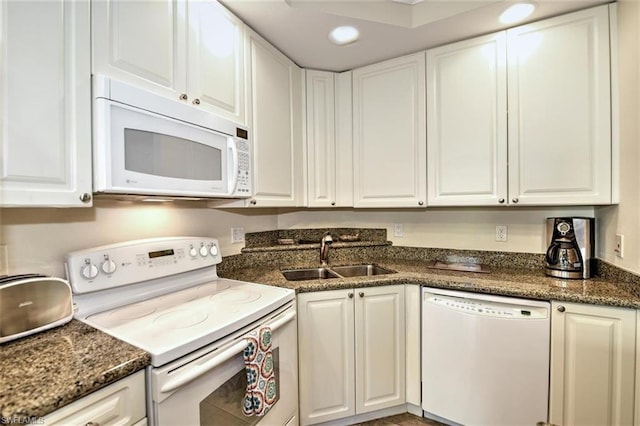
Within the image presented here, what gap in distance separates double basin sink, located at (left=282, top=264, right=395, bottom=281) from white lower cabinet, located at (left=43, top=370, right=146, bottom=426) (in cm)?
120

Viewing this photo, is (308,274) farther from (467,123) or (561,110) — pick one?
(561,110)

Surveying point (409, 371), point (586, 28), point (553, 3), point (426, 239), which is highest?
point (553, 3)

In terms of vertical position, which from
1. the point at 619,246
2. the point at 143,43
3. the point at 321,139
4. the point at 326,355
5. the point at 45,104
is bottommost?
the point at 326,355

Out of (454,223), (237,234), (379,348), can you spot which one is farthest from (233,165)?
(454,223)

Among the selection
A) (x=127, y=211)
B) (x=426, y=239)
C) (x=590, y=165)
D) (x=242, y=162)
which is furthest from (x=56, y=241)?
(x=590, y=165)

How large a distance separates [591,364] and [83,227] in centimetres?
240

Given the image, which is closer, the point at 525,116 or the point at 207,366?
the point at 207,366

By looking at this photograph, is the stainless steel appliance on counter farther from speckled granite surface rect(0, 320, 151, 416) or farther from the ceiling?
the ceiling

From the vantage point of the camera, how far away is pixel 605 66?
58.6 inches

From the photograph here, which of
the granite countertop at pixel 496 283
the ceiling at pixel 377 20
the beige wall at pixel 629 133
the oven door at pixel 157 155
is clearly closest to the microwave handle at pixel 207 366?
the granite countertop at pixel 496 283

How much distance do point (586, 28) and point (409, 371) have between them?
2.17 m

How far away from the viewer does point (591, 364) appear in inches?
52.6

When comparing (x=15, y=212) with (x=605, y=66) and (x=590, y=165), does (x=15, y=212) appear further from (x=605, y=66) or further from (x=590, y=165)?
(x=605, y=66)

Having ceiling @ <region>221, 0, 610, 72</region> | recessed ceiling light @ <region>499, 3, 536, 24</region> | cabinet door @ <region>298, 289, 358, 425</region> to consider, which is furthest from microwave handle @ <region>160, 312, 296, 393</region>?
recessed ceiling light @ <region>499, 3, 536, 24</region>
